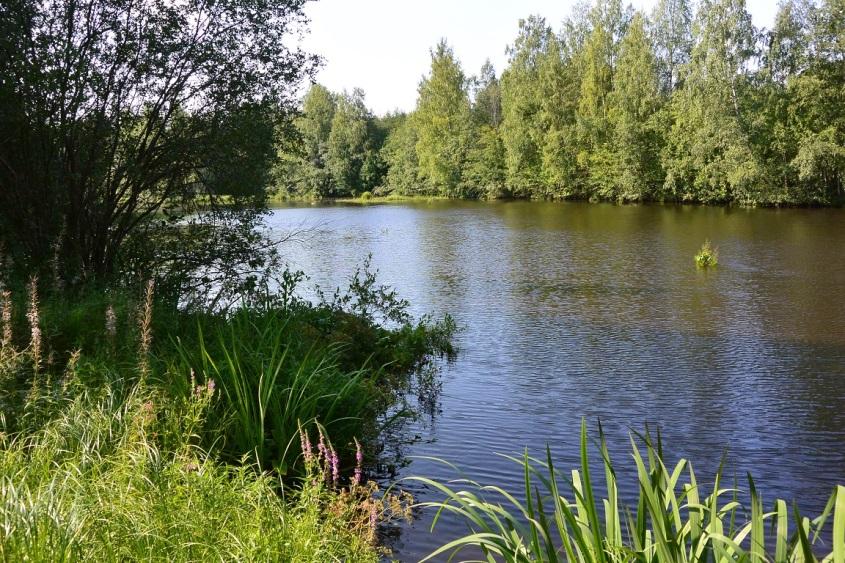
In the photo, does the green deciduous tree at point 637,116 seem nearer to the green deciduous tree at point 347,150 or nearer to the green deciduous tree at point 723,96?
the green deciduous tree at point 723,96

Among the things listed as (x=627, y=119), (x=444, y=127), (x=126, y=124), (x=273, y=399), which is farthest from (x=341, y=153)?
(x=273, y=399)

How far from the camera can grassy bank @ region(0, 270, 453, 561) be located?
2.93 m

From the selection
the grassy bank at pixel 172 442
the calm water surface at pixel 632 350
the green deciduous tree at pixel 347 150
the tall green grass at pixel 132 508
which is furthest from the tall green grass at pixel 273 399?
the green deciduous tree at pixel 347 150

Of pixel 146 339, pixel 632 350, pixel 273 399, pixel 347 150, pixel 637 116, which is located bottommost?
pixel 632 350

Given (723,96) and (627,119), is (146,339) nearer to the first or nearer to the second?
(723,96)

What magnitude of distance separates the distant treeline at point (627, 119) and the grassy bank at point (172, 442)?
19.3 meters

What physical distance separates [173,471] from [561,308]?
1104 centimetres

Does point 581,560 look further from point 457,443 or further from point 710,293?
point 710,293

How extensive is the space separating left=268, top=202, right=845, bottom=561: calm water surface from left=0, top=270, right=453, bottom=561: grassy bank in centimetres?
103

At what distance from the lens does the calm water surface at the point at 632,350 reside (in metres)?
6.69

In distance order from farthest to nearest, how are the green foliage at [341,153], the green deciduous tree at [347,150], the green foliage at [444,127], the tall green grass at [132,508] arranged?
the green deciduous tree at [347,150], the green foliage at [341,153], the green foliage at [444,127], the tall green grass at [132,508]

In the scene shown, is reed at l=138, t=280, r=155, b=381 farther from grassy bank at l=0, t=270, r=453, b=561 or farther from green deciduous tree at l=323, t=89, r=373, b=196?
green deciduous tree at l=323, t=89, r=373, b=196

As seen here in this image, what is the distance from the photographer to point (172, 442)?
14.9ft

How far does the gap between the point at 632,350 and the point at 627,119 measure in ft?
127
